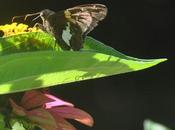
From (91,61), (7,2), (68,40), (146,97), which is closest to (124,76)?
(146,97)

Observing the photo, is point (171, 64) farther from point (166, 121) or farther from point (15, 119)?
point (15, 119)

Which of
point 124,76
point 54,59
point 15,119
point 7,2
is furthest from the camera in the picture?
point 124,76

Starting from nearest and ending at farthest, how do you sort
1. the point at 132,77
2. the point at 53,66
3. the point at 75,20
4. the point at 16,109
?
the point at 53,66
the point at 16,109
the point at 75,20
the point at 132,77

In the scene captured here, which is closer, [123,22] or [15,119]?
[15,119]

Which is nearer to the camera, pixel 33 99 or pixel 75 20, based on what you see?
pixel 33 99

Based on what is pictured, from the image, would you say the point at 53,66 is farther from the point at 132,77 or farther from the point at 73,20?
the point at 132,77

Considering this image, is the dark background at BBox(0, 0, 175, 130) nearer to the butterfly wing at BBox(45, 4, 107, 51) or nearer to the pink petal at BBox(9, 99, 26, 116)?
the butterfly wing at BBox(45, 4, 107, 51)

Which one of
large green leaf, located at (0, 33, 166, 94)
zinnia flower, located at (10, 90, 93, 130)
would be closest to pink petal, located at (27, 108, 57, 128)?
zinnia flower, located at (10, 90, 93, 130)

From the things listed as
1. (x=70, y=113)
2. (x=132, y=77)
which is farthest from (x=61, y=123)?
(x=132, y=77)
